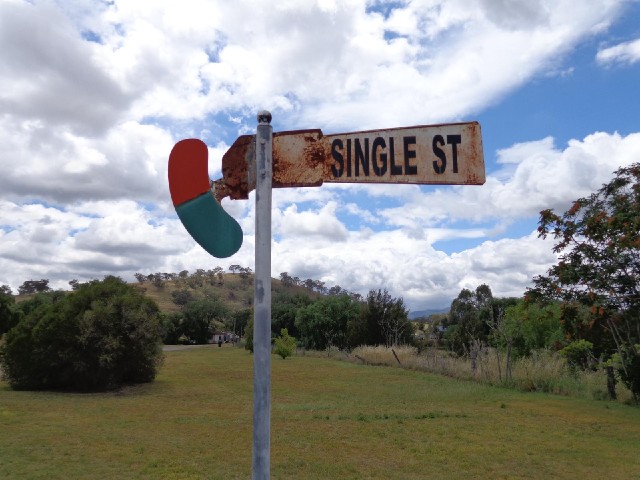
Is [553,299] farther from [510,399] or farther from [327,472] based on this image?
[327,472]

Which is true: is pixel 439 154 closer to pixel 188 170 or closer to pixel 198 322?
pixel 188 170

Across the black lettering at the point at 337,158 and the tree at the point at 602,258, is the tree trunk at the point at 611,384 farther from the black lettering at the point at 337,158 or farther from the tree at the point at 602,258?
the black lettering at the point at 337,158

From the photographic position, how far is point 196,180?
169cm

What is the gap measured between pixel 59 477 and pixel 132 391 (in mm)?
9857

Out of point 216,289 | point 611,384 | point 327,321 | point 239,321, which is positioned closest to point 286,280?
point 216,289

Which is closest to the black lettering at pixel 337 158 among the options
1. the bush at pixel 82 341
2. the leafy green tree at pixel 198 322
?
the bush at pixel 82 341

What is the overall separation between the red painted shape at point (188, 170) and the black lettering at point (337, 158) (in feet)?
1.35

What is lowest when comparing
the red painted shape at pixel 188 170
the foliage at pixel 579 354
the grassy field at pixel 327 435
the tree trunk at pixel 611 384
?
the grassy field at pixel 327 435

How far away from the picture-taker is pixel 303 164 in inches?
67.9

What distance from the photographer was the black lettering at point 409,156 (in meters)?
1.69

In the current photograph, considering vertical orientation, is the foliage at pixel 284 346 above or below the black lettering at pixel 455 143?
below

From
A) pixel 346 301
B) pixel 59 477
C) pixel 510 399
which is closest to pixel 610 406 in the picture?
pixel 510 399

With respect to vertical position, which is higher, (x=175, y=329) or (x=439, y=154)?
(x=439, y=154)

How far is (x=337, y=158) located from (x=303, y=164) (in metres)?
0.11
